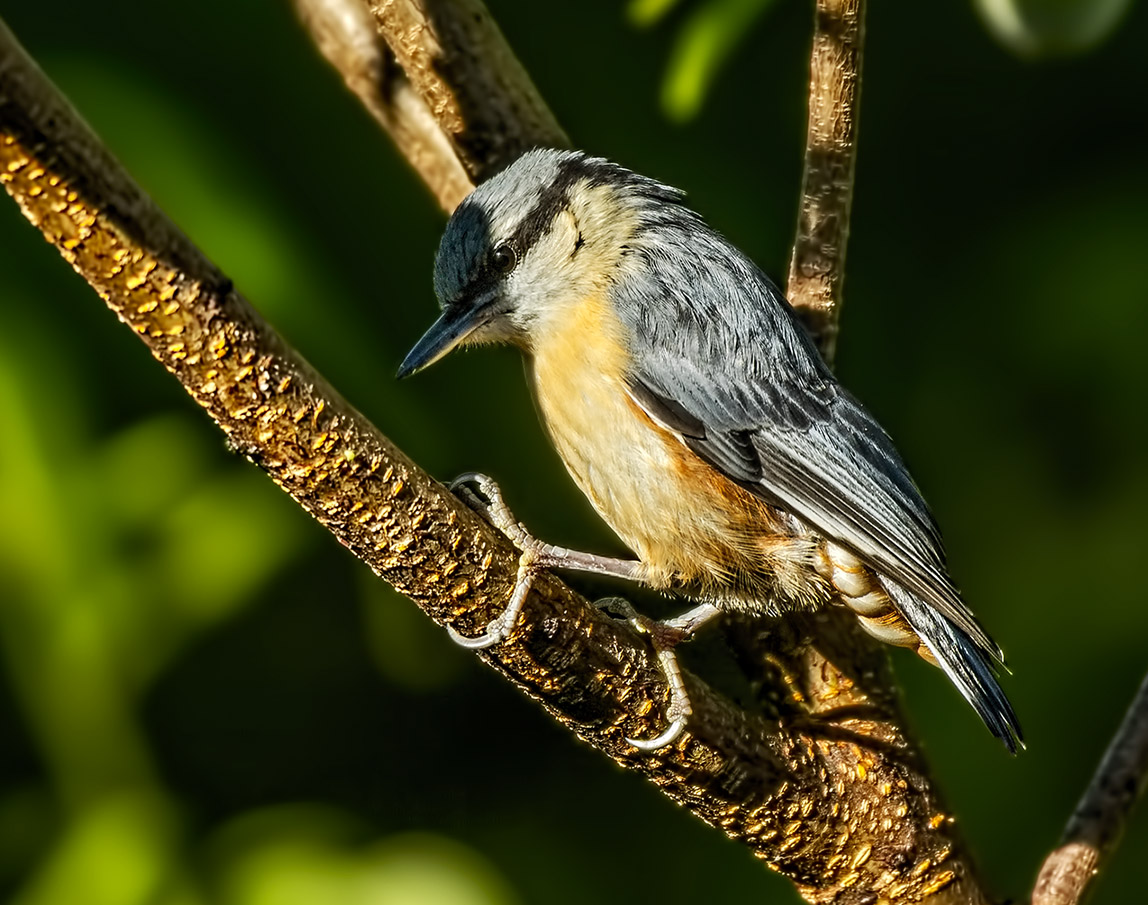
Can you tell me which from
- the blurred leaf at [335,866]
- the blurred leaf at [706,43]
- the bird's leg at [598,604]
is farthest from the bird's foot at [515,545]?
the blurred leaf at [706,43]


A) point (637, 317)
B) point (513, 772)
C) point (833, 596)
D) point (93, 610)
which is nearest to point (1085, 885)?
point (833, 596)

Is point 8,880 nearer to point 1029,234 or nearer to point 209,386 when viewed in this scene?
point 209,386

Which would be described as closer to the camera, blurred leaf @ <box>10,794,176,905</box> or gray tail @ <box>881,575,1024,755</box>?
gray tail @ <box>881,575,1024,755</box>

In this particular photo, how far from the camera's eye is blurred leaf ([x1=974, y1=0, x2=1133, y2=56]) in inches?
71.2

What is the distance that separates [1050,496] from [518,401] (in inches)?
40.3

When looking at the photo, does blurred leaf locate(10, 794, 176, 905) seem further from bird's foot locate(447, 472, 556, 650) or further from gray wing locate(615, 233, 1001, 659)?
gray wing locate(615, 233, 1001, 659)

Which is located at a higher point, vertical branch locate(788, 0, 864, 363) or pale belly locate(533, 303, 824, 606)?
vertical branch locate(788, 0, 864, 363)

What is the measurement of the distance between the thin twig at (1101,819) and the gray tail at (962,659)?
0.42 feet

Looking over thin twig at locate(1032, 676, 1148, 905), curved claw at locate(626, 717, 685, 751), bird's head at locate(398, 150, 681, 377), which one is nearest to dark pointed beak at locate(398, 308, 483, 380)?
bird's head at locate(398, 150, 681, 377)

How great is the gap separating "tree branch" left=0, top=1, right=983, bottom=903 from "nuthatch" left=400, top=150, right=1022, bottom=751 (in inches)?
4.1

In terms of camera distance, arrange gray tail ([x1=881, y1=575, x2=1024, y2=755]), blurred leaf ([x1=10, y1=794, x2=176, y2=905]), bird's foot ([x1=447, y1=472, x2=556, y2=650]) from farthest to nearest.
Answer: blurred leaf ([x1=10, y1=794, x2=176, y2=905]) → gray tail ([x1=881, y1=575, x2=1024, y2=755]) → bird's foot ([x1=447, y1=472, x2=556, y2=650])

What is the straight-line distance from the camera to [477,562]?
132cm

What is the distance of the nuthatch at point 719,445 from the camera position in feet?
5.81

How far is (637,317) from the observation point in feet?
6.07
